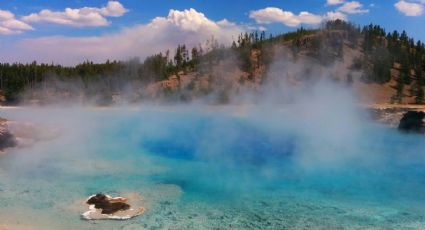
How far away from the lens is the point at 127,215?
1809 cm

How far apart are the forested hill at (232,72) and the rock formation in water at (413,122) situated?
29.9m

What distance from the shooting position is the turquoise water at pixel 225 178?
59.8 feet

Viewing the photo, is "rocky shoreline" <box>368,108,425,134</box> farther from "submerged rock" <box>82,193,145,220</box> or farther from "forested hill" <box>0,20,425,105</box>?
"submerged rock" <box>82,193,145,220</box>

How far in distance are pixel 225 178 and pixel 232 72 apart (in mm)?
76924

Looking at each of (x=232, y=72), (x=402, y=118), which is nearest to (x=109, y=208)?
(x=402, y=118)

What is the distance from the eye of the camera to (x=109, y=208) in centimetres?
1862

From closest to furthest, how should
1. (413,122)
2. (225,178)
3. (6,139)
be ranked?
(225,178), (6,139), (413,122)

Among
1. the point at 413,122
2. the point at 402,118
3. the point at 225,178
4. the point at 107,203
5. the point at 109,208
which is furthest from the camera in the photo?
the point at 402,118

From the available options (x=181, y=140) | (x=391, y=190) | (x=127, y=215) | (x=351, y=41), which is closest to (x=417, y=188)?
(x=391, y=190)

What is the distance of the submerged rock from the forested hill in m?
59.2

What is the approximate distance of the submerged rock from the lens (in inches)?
704

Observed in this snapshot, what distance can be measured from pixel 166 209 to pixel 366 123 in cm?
4030

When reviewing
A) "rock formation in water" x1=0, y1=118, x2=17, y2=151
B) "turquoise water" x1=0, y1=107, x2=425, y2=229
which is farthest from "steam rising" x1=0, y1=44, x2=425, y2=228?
"rock formation in water" x1=0, y1=118, x2=17, y2=151

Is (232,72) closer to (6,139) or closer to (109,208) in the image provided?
(6,139)
